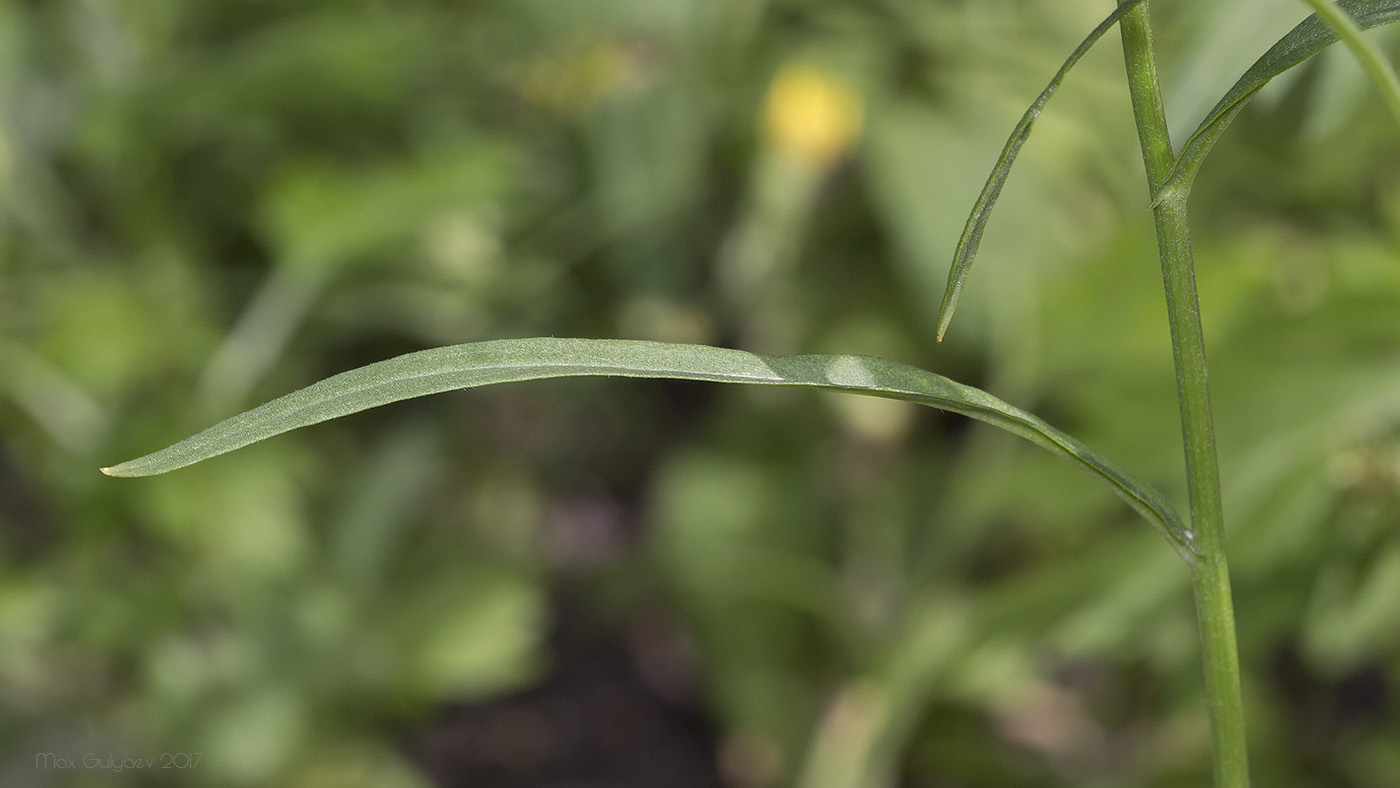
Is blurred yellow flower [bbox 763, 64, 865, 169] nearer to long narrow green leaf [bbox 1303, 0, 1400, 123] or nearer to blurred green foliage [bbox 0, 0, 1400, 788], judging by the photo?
blurred green foliage [bbox 0, 0, 1400, 788]

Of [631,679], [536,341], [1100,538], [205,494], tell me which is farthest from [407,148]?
[536,341]

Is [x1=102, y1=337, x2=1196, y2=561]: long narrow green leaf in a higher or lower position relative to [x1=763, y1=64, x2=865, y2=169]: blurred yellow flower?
lower

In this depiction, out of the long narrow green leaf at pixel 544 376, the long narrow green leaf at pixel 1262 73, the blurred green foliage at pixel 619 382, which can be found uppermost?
the blurred green foliage at pixel 619 382

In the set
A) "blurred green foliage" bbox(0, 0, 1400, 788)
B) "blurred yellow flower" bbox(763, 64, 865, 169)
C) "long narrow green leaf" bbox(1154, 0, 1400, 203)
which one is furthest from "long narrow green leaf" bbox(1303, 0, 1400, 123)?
"blurred yellow flower" bbox(763, 64, 865, 169)

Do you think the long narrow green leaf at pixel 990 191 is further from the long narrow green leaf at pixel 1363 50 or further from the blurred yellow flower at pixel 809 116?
the blurred yellow flower at pixel 809 116

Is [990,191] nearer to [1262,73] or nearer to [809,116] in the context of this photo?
[1262,73]

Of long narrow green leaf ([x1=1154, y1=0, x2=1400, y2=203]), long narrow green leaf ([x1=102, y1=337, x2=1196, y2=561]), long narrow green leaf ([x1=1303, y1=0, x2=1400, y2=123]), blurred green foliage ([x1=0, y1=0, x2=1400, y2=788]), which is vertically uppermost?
blurred green foliage ([x1=0, y1=0, x2=1400, y2=788])

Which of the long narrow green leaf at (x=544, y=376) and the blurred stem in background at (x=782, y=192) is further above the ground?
the blurred stem in background at (x=782, y=192)

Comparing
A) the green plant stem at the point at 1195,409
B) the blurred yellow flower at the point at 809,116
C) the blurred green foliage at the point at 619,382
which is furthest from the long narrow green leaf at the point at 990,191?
the blurred yellow flower at the point at 809,116
